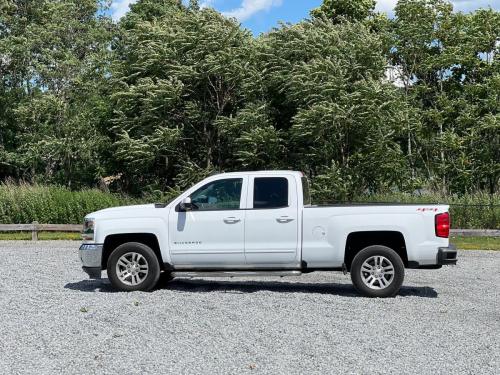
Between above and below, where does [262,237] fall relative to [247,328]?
above

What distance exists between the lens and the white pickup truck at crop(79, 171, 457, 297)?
10.7 metres

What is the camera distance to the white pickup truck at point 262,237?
35.0 ft

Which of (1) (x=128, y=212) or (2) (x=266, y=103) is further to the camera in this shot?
(2) (x=266, y=103)

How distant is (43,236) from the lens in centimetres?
2533

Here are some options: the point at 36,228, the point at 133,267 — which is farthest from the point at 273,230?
the point at 36,228

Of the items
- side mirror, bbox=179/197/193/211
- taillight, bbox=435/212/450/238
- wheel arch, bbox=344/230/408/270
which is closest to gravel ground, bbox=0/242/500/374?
wheel arch, bbox=344/230/408/270

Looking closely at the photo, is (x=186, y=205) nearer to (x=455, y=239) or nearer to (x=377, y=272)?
(x=377, y=272)

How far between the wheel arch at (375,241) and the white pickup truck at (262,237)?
16mm

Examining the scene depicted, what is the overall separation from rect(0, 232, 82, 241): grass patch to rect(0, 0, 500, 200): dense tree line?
6.75 m

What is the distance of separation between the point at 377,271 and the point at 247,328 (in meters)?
3.25

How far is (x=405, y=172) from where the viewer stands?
105 ft

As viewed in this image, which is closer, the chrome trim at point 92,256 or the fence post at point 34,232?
the chrome trim at point 92,256

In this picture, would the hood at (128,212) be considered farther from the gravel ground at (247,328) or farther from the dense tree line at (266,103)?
the dense tree line at (266,103)

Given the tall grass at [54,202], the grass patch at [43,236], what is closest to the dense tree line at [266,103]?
the tall grass at [54,202]
